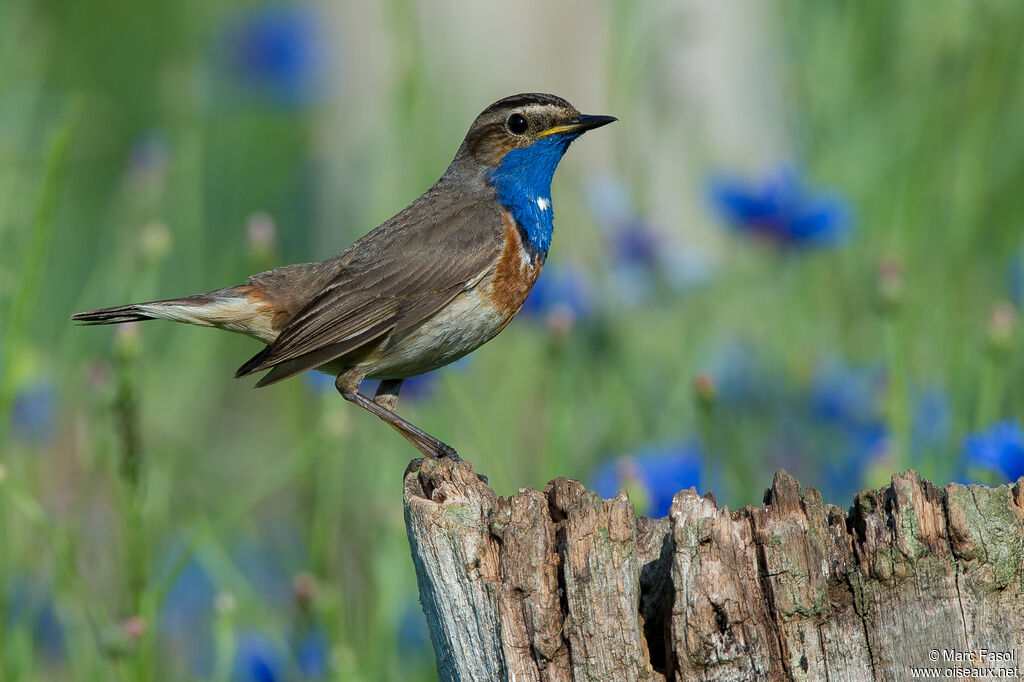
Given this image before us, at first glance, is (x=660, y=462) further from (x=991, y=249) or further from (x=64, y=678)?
(x=991, y=249)

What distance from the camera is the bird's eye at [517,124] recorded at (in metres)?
4.69

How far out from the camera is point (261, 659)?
4.62 meters

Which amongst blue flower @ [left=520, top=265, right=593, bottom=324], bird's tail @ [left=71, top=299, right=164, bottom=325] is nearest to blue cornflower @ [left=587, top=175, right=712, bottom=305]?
Result: blue flower @ [left=520, top=265, right=593, bottom=324]

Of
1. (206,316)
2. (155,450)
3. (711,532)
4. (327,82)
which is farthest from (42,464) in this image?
(711,532)

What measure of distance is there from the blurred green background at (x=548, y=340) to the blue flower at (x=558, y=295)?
0.02m

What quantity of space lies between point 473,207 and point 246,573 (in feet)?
9.30

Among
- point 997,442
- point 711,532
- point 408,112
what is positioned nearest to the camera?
point 711,532

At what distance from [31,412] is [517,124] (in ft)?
9.22

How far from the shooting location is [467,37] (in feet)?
33.4

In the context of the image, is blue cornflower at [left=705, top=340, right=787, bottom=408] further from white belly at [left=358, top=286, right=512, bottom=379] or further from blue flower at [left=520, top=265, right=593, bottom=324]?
white belly at [left=358, top=286, right=512, bottom=379]

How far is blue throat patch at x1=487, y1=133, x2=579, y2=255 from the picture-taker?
463 cm

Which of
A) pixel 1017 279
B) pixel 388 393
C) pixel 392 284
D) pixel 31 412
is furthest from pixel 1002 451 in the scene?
pixel 31 412

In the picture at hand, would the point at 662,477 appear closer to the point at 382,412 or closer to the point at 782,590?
the point at 382,412

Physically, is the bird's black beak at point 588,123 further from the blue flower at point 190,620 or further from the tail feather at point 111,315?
the blue flower at point 190,620
